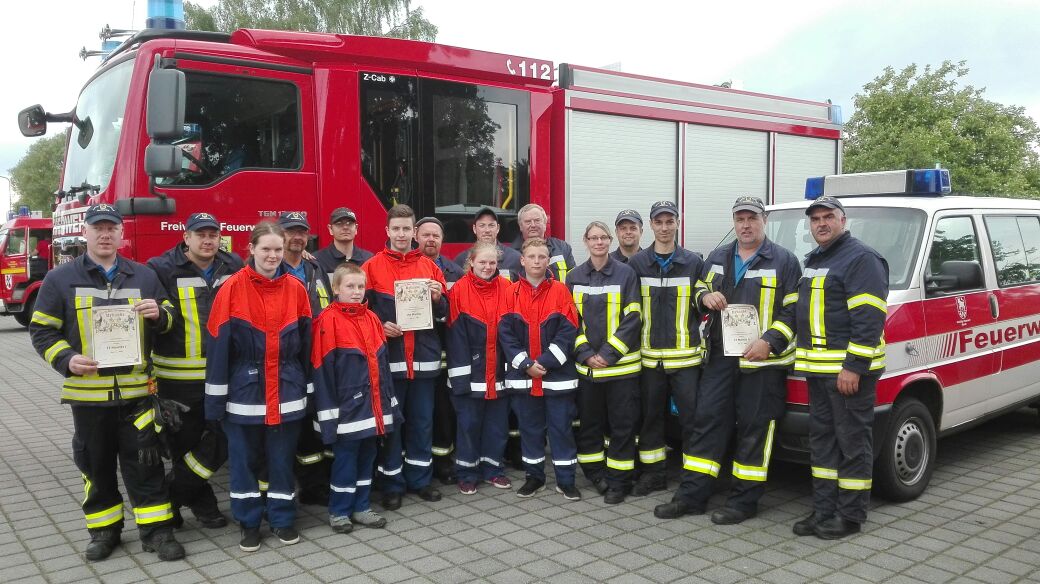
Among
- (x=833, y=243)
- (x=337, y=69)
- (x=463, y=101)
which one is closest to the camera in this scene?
(x=833, y=243)

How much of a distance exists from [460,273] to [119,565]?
8.71ft

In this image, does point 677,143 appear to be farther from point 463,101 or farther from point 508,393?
point 508,393

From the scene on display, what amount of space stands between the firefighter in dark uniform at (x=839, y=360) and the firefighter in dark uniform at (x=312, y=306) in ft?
9.31

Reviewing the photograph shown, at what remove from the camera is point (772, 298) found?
4.34 metres

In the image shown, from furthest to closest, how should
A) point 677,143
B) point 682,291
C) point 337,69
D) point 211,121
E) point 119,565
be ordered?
point 677,143
point 337,69
point 211,121
point 682,291
point 119,565

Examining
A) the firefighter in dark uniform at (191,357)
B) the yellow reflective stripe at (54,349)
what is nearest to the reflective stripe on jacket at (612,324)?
the firefighter in dark uniform at (191,357)

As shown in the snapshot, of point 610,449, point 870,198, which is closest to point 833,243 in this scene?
point 870,198

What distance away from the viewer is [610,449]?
4.88 metres

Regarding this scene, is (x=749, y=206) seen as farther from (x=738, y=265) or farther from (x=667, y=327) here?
(x=667, y=327)

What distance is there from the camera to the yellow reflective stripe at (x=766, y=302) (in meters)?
4.34

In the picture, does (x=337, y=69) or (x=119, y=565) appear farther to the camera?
(x=337, y=69)

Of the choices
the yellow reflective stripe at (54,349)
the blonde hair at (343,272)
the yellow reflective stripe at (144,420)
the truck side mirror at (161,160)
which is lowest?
the yellow reflective stripe at (144,420)

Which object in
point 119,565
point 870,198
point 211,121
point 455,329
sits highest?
point 211,121

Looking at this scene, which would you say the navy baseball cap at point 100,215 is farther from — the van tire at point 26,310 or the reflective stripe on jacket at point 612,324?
the van tire at point 26,310
